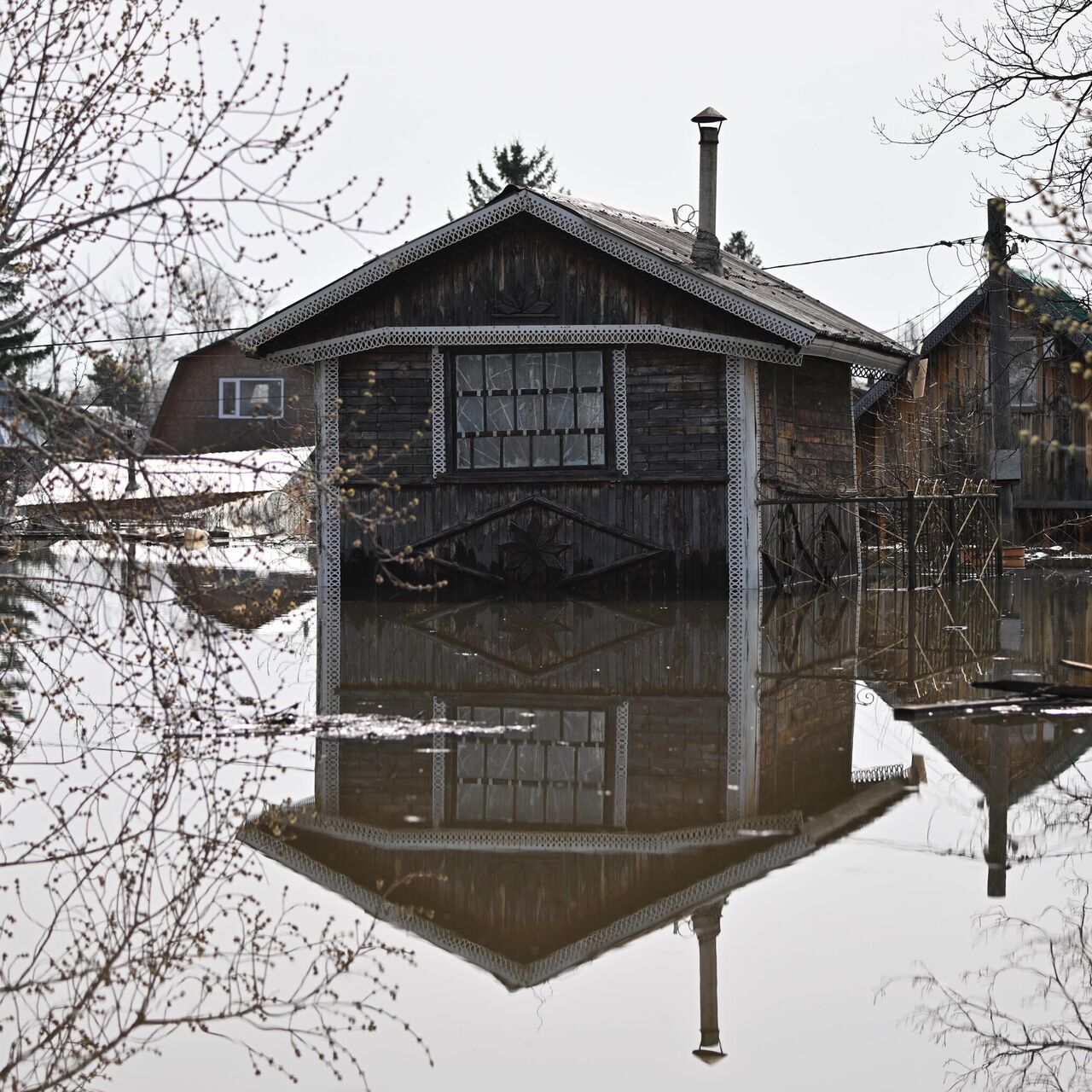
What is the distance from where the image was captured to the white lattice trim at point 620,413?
20797mm

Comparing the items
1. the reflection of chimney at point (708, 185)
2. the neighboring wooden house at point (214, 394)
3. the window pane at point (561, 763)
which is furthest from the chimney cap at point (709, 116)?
the neighboring wooden house at point (214, 394)

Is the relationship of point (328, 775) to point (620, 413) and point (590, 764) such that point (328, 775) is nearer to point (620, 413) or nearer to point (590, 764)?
point (590, 764)

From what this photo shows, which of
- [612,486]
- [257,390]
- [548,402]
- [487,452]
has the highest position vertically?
[257,390]

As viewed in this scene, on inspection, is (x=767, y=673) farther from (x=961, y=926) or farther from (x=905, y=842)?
(x=961, y=926)

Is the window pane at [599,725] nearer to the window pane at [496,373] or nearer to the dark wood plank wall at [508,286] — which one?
the dark wood plank wall at [508,286]


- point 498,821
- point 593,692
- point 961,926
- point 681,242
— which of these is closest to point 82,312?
point 498,821

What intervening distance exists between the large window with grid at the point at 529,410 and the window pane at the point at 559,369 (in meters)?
0.01

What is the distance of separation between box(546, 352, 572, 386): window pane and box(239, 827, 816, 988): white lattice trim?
14528mm

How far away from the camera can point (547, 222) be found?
20.6 metres

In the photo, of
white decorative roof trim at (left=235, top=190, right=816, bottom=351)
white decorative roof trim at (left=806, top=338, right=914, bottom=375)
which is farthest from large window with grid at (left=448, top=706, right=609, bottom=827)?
white decorative roof trim at (left=806, top=338, right=914, bottom=375)

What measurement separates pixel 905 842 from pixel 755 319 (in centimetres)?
1360

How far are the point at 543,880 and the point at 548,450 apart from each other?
1524 centimetres

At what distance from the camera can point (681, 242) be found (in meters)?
26.0

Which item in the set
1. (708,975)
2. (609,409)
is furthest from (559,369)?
(708,975)
